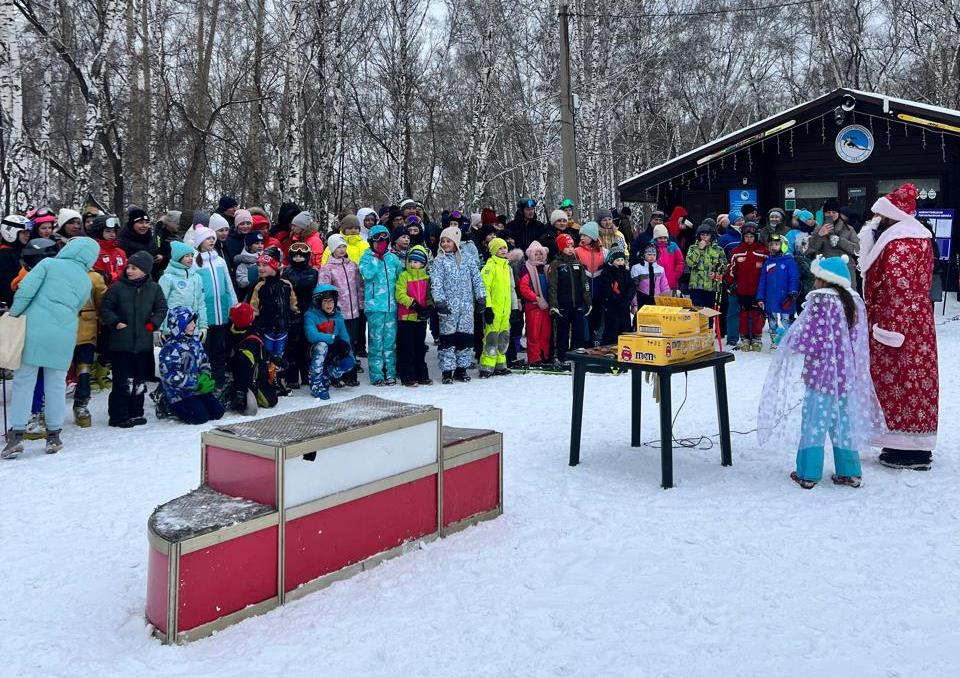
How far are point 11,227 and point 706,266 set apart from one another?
8582mm

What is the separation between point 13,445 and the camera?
6555 mm

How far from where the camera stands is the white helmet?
324 inches

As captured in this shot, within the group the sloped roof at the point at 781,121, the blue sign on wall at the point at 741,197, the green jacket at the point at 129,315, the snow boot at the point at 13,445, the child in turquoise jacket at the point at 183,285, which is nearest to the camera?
the snow boot at the point at 13,445

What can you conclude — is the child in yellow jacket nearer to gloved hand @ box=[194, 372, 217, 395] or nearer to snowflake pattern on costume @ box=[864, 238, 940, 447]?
gloved hand @ box=[194, 372, 217, 395]

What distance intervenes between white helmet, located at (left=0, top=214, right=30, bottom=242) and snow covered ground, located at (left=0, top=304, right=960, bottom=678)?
2.94m

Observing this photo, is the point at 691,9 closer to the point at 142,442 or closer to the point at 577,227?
the point at 577,227

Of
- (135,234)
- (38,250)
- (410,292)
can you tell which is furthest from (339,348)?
(38,250)

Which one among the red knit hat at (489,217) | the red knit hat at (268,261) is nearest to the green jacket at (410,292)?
the red knit hat at (268,261)

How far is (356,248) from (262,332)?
2173 millimetres

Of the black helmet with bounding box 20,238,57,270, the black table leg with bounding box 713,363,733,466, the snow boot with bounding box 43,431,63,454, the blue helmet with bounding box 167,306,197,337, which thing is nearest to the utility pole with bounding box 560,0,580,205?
the blue helmet with bounding box 167,306,197,337

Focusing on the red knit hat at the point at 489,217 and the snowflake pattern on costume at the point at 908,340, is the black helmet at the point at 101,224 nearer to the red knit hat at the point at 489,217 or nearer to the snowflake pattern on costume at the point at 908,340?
the red knit hat at the point at 489,217

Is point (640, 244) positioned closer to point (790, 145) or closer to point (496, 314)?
point (496, 314)

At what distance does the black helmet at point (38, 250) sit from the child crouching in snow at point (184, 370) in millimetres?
1206

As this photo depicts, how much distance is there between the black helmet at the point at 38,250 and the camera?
301 inches
